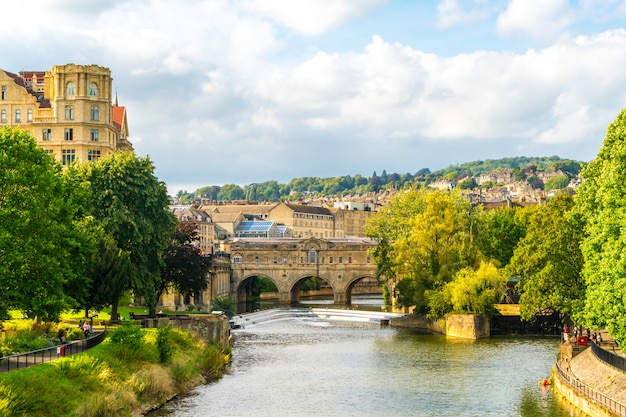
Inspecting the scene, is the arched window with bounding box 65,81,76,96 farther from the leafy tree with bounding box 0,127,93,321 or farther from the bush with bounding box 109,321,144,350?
the bush with bounding box 109,321,144,350

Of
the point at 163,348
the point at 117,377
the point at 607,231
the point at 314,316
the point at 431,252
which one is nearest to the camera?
the point at 117,377

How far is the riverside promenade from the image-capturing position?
42188 millimetres

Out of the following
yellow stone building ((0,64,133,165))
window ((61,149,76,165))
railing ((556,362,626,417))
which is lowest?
railing ((556,362,626,417))

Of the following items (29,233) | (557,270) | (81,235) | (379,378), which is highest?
(81,235)

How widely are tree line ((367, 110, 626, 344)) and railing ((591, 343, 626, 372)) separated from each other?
136 cm

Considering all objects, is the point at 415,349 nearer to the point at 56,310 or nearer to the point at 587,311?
the point at 587,311

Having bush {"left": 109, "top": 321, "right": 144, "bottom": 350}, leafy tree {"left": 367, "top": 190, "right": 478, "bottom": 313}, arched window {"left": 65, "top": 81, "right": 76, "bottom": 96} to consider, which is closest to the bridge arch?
leafy tree {"left": 367, "top": 190, "right": 478, "bottom": 313}

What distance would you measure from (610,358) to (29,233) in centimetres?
2886

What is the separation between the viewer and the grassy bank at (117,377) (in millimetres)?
36844

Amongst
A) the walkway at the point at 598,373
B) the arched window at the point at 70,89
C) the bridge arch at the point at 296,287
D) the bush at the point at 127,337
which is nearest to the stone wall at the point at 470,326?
the walkway at the point at 598,373

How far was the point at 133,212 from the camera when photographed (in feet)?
230

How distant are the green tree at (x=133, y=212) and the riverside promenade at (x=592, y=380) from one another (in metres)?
29.2

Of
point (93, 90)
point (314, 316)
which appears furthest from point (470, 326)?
point (93, 90)

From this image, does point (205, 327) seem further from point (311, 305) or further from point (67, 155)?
point (311, 305)
